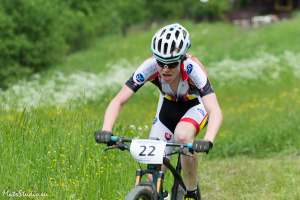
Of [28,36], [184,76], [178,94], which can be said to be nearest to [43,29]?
[28,36]

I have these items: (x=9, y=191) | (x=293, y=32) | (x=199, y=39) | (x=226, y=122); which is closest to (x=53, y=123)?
(x=9, y=191)

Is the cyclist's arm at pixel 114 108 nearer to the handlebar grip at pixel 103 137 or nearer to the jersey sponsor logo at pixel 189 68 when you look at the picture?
the handlebar grip at pixel 103 137

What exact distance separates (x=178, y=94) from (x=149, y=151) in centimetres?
141

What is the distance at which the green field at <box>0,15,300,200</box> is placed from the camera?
303 inches

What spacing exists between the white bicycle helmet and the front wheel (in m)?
1.16

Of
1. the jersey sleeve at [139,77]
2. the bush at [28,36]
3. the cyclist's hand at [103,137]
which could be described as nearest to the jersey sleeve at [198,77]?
the jersey sleeve at [139,77]

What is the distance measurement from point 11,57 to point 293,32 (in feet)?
41.6

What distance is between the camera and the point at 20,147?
8.05 m

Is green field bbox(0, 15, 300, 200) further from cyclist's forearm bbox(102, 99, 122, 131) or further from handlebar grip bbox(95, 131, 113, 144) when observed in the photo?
handlebar grip bbox(95, 131, 113, 144)

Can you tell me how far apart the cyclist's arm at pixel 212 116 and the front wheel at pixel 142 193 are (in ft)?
2.35

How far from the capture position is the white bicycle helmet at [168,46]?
6574 mm

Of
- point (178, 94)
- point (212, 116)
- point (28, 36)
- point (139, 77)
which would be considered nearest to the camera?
point (212, 116)

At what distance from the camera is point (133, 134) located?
9.79 meters

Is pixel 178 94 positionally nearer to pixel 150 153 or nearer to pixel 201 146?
pixel 150 153
